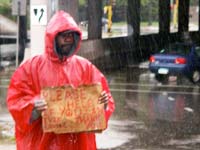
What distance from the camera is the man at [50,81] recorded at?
A: 142 inches

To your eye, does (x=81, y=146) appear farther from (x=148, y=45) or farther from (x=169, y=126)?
(x=148, y=45)

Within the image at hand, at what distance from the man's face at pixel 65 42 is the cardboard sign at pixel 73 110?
0.24 metres

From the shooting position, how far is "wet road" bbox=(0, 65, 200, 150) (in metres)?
9.93

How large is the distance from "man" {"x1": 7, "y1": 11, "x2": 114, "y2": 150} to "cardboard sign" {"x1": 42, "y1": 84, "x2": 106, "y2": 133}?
0.06 meters

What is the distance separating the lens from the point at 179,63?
20.3 meters

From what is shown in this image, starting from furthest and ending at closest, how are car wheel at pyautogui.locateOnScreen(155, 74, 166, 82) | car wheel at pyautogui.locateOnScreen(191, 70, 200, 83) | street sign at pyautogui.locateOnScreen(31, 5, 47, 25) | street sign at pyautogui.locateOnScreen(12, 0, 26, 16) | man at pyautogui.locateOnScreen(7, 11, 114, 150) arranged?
car wheel at pyautogui.locateOnScreen(155, 74, 166, 82) < car wheel at pyautogui.locateOnScreen(191, 70, 200, 83) < street sign at pyautogui.locateOnScreen(12, 0, 26, 16) < street sign at pyautogui.locateOnScreen(31, 5, 47, 25) < man at pyautogui.locateOnScreen(7, 11, 114, 150)

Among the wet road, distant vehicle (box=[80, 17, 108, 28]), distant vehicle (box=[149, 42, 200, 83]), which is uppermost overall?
distant vehicle (box=[80, 17, 108, 28])

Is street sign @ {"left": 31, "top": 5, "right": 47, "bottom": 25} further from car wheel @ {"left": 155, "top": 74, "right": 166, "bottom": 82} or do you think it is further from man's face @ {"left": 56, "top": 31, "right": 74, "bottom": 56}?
car wheel @ {"left": 155, "top": 74, "right": 166, "bottom": 82}

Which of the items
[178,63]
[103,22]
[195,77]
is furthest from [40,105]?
[103,22]

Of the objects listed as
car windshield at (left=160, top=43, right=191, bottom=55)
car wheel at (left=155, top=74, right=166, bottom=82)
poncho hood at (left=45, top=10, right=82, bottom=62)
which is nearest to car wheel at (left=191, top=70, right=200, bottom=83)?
car windshield at (left=160, top=43, right=191, bottom=55)

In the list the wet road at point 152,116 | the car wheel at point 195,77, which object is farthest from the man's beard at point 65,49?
the car wheel at point 195,77

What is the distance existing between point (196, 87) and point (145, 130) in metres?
8.56

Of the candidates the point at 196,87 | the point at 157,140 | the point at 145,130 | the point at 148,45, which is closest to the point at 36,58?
the point at 157,140

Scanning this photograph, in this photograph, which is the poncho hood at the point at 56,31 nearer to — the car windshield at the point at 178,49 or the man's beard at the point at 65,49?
the man's beard at the point at 65,49
